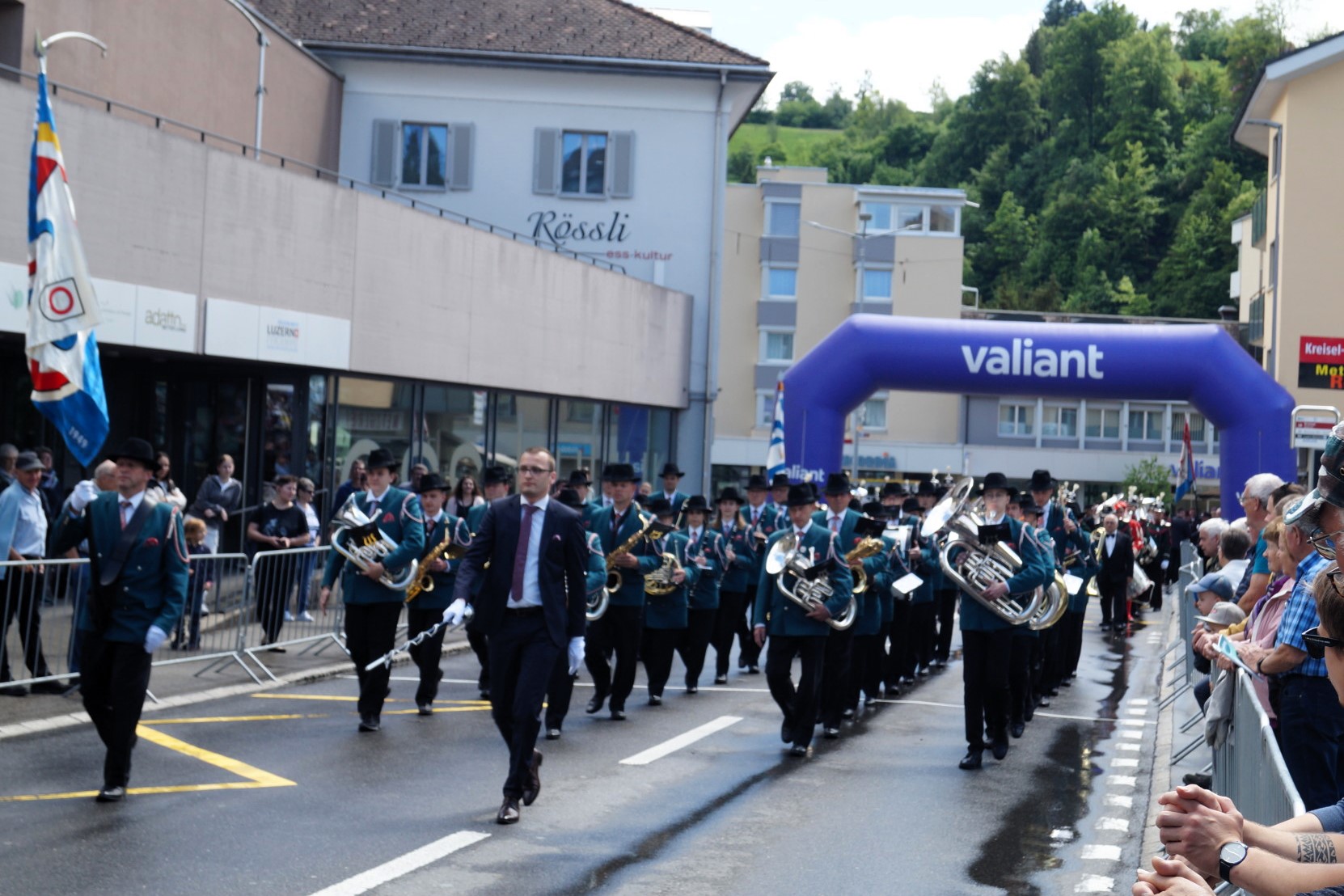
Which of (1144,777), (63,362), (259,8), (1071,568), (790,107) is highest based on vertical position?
(790,107)

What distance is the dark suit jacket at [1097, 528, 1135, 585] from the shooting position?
26.7 m

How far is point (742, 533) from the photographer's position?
17.6 meters

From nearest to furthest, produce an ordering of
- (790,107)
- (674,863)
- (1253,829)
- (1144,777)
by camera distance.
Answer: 1. (1253,829)
2. (674,863)
3. (1144,777)
4. (790,107)

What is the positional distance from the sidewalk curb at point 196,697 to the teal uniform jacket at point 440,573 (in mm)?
2025

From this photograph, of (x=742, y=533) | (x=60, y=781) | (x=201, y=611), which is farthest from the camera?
(x=742, y=533)

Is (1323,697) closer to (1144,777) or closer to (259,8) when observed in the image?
(1144,777)

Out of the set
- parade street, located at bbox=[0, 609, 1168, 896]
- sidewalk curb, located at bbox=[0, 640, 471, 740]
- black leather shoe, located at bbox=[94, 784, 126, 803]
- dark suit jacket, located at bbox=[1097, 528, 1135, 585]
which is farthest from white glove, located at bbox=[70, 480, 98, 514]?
dark suit jacket, located at bbox=[1097, 528, 1135, 585]

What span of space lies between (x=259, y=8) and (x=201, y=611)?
77.6 feet

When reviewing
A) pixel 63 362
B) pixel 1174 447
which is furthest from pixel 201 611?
pixel 1174 447

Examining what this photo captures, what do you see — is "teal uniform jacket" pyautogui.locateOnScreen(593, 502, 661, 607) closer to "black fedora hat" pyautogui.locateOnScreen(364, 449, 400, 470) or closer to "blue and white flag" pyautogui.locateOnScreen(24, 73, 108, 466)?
"black fedora hat" pyautogui.locateOnScreen(364, 449, 400, 470)

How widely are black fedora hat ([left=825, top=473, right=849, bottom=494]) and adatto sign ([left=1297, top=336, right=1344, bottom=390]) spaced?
2703 centimetres

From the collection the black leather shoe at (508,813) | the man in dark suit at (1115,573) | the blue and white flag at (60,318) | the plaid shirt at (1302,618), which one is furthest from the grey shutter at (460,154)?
the plaid shirt at (1302,618)

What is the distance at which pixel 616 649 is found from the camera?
45.9ft

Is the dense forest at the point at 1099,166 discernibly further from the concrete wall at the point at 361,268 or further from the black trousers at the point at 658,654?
the black trousers at the point at 658,654
